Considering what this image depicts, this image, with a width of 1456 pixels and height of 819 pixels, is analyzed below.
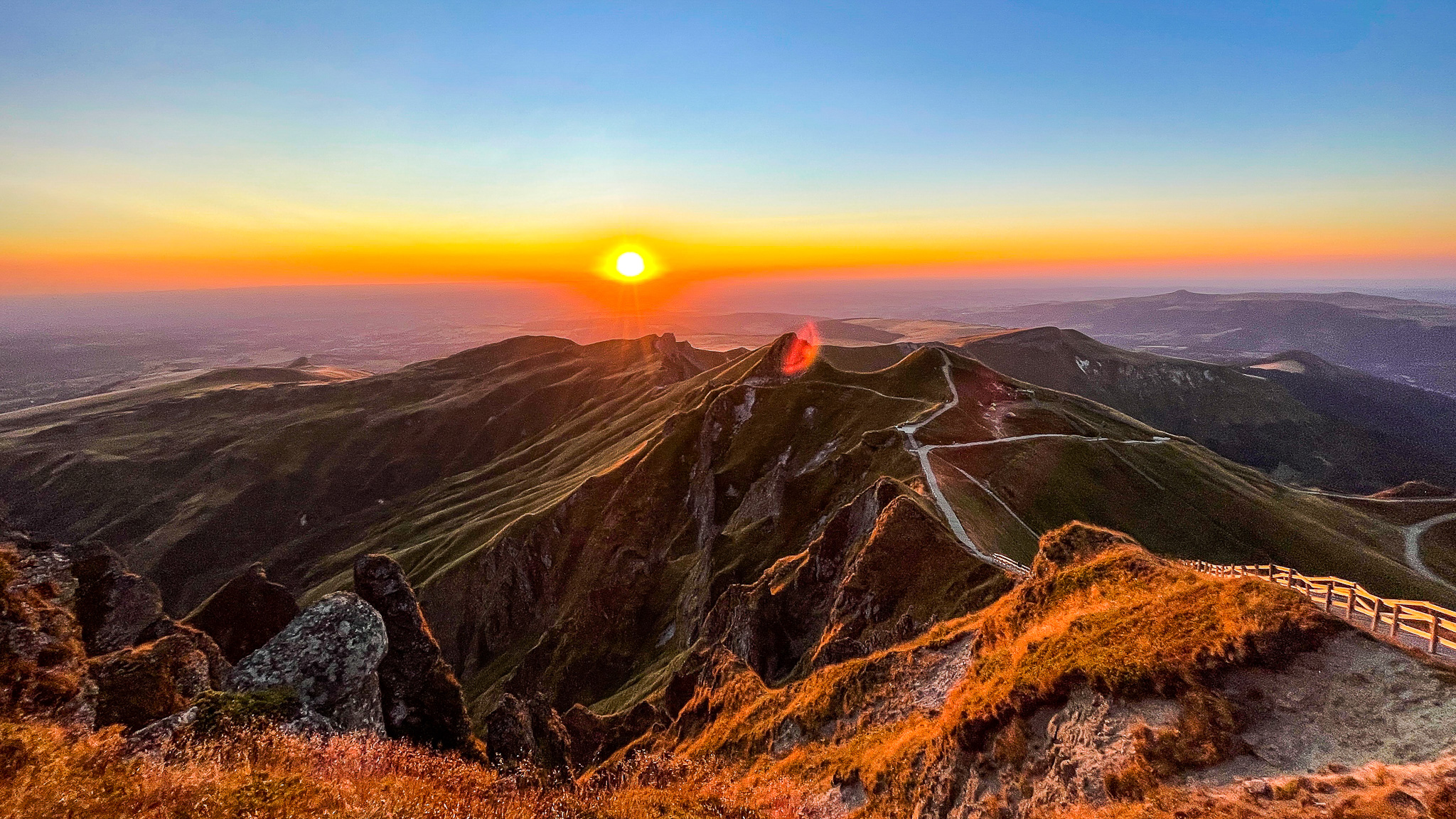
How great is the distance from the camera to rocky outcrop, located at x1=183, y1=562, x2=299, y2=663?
4997 cm

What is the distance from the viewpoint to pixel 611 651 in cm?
7612

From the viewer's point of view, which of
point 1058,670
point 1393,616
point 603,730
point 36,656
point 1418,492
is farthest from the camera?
point 1418,492

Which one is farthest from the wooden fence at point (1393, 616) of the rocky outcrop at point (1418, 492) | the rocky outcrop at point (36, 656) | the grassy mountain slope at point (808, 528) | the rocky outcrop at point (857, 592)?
the rocky outcrop at point (1418, 492)

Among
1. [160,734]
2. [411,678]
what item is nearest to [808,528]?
[411,678]

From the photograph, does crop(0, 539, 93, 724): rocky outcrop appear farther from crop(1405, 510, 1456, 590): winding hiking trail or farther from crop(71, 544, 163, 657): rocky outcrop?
crop(1405, 510, 1456, 590): winding hiking trail

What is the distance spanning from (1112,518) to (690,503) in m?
57.9

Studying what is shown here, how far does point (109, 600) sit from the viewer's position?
3919 cm

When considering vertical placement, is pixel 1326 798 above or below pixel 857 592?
above

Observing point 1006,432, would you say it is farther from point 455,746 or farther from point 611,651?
point 455,746

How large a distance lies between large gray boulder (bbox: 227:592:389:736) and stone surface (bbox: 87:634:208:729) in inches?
158

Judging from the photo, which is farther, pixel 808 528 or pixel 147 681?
pixel 808 528

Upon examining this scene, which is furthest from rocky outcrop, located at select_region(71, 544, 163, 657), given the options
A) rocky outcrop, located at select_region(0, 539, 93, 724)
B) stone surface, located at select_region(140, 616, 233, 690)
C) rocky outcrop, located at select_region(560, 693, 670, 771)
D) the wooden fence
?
the wooden fence

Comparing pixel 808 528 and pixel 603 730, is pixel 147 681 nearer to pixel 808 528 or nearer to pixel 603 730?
pixel 603 730

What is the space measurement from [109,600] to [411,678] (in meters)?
30.0
